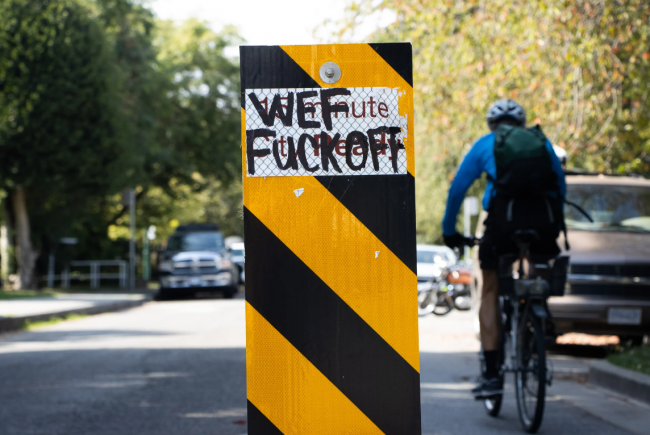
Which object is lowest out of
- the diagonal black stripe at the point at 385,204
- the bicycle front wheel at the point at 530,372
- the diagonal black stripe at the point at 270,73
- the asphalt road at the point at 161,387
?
the asphalt road at the point at 161,387

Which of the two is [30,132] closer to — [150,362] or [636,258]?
[150,362]

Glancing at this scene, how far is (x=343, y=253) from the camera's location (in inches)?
101

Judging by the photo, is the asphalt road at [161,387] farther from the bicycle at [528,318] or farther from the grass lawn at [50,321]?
the grass lawn at [50,321]

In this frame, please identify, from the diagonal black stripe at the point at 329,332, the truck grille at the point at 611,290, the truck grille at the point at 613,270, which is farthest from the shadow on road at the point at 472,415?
the diagonal black stripe at the point at 329,332

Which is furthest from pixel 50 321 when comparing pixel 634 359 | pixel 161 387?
pixel 634 359

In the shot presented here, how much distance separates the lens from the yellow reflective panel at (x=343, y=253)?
2543 millimetres

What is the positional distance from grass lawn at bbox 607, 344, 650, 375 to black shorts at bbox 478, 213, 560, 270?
6.00 ft

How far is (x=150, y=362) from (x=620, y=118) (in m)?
7.39

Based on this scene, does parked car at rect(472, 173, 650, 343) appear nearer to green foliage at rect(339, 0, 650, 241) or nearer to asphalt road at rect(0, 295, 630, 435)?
asphalt road at rect(0, 295, 630, 435)

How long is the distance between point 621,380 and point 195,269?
62.6 feet

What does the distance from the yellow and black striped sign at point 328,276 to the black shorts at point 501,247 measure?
9.55 feet

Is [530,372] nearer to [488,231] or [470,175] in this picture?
[488,231]

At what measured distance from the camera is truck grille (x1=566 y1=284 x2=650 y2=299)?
866 cm

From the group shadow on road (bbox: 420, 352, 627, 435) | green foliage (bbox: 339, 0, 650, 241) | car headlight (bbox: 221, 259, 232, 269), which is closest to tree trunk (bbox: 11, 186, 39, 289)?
car headlight (bbox: 221, 259, 232, 269)
